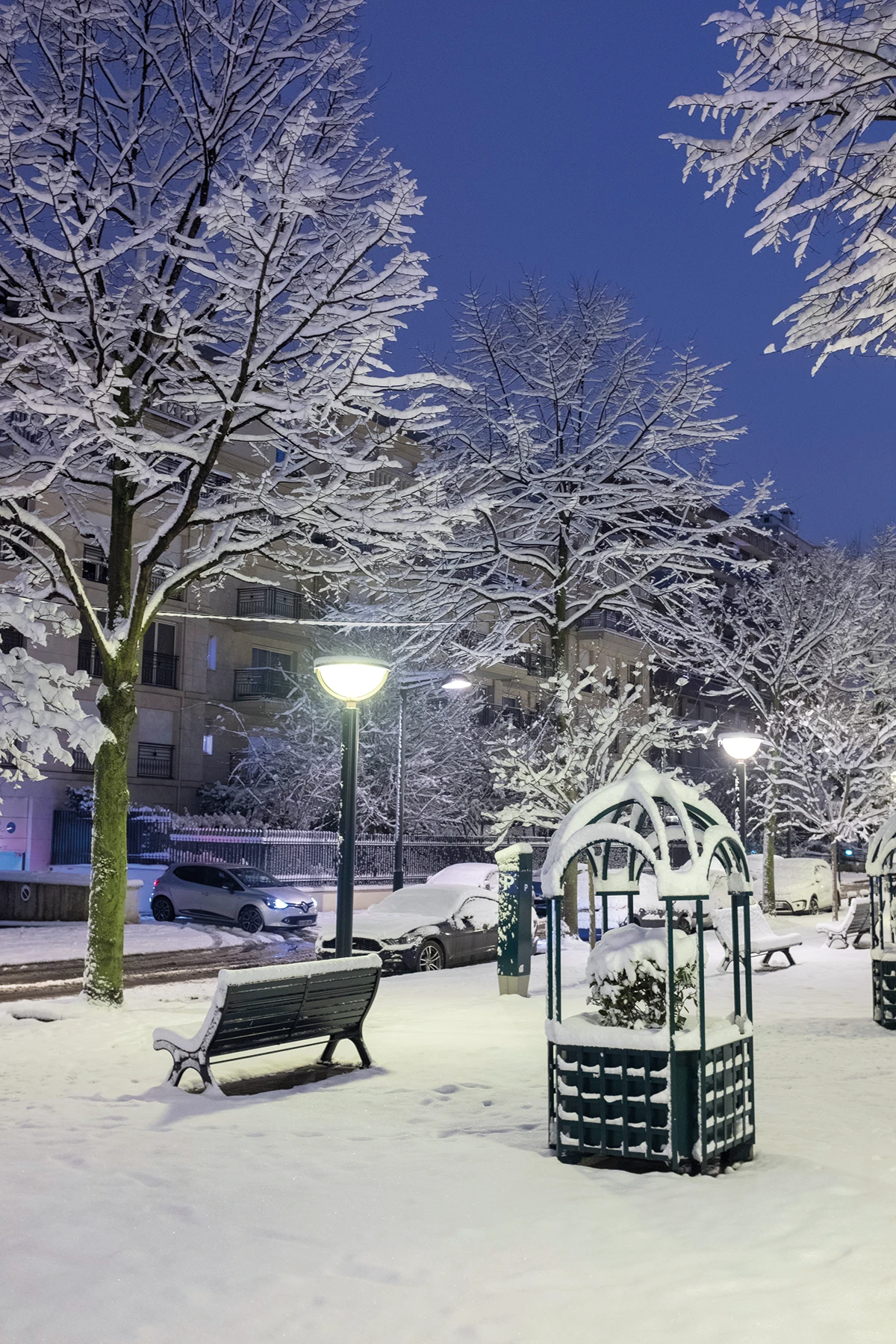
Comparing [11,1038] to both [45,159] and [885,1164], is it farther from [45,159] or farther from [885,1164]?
[45,159]

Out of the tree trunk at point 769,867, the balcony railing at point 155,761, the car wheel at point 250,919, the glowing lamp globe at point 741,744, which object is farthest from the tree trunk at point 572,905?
the balcony railing at point 155,761

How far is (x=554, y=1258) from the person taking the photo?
17.6 feet

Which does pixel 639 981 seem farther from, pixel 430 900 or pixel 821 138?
pixel 430 900

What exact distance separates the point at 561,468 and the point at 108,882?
41.3 feet

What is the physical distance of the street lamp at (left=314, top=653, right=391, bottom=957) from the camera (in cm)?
1100

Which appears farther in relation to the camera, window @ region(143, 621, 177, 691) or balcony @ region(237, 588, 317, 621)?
balcony @ region(237, 588, 317, 621)

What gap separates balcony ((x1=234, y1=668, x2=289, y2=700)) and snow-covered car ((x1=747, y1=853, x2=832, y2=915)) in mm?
17566

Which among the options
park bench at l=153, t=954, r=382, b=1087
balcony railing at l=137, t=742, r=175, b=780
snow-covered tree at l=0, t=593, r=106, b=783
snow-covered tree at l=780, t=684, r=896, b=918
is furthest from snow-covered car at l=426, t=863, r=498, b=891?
balcony railing at l=137, t=742, r=175, b=780

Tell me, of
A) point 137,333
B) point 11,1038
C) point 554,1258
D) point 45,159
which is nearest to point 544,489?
point 137,333

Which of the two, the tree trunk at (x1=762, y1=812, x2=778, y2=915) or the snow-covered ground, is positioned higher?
the tree trunk at (x1=762, y1=812, x2=778, y2=915)

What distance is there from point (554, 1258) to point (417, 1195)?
117 cm

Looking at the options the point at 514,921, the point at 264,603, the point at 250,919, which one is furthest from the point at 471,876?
the point at 264,603

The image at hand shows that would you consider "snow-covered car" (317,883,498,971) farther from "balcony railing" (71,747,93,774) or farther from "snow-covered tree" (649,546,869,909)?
"balcony railing" (71,747,93,774)

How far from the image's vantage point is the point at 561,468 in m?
22.3
